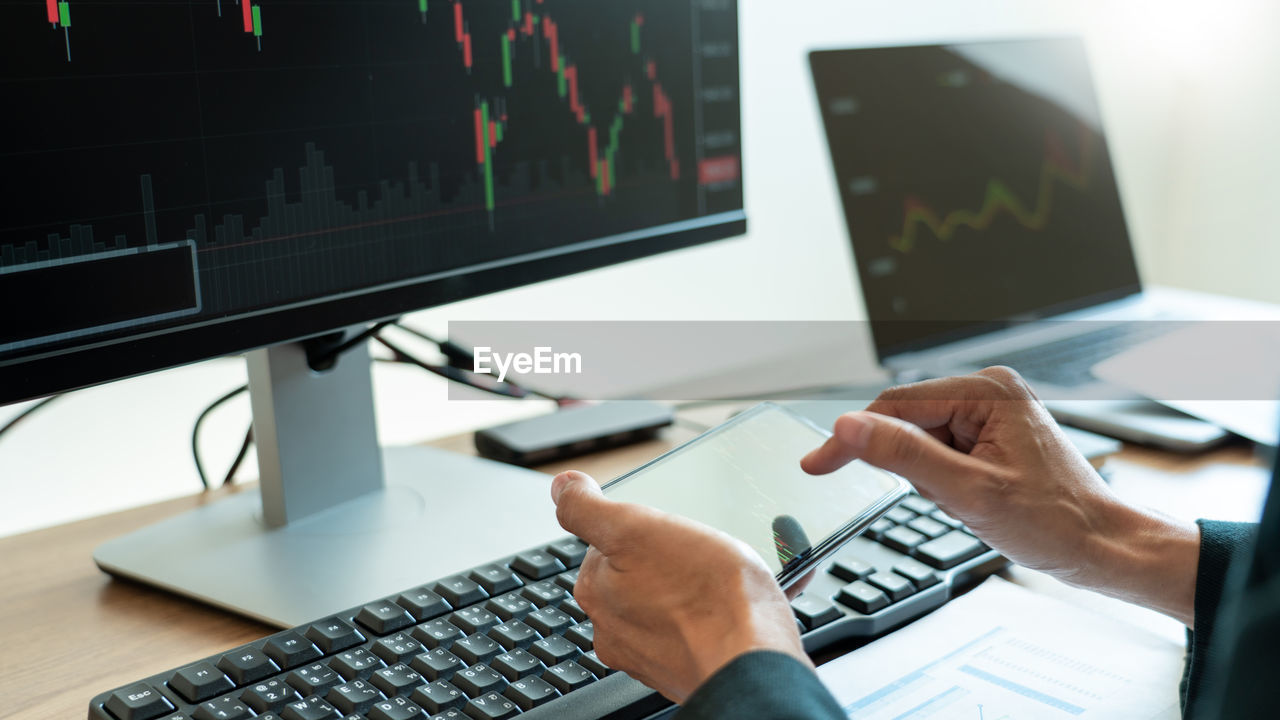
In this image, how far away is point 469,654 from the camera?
0.47m

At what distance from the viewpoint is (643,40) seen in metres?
0.72

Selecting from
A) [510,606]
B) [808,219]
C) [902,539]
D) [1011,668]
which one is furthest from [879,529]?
[808,219]

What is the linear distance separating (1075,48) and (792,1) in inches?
12.4

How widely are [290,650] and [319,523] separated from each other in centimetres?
18

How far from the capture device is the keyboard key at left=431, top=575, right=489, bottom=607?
0.52 metres

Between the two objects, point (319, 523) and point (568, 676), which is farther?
point (319, 523)

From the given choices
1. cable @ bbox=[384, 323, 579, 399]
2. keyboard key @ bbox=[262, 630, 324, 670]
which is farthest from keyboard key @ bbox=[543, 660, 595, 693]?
cable @ bbox=[384, 323, 579, 399]

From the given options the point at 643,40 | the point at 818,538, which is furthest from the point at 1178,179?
the point at 818,538

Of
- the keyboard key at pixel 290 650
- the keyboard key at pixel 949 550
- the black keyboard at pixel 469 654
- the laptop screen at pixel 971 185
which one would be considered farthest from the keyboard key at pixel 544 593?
the laptop screen at pixel 971 185

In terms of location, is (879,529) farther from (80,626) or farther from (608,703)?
(80,626)

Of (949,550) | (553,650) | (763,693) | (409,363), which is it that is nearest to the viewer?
(763,693)

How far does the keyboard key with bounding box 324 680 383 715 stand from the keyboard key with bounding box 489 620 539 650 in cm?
6

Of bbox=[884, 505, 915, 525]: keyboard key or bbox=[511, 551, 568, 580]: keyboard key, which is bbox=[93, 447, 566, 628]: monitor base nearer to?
bbox=[511, 551, 568, 580]: keyboard key

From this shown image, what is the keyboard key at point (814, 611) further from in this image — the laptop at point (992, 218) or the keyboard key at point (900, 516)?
the laptop at point (992, 218)
